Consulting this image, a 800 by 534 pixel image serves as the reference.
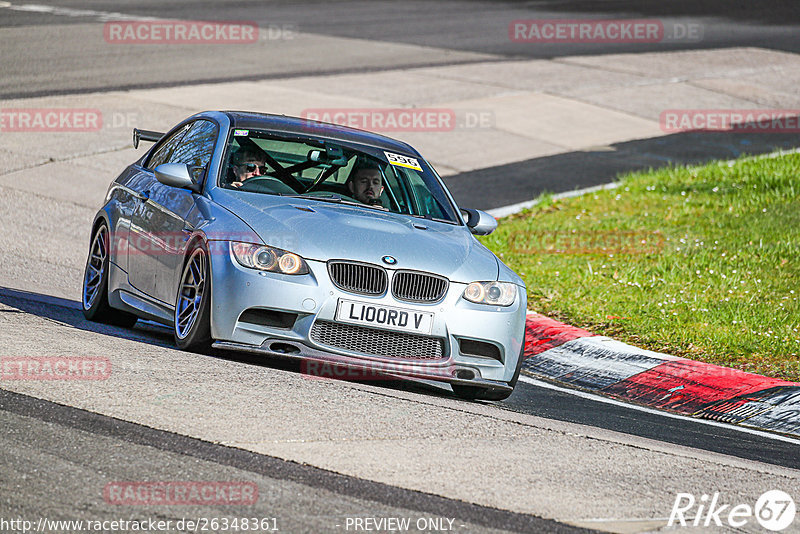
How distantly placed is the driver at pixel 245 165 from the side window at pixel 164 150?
90cm

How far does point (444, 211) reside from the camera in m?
8.34

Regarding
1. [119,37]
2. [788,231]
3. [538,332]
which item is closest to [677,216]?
[788,231]

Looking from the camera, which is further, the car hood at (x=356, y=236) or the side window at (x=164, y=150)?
the side window at (x=164, y=150)

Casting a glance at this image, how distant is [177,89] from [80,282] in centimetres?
986

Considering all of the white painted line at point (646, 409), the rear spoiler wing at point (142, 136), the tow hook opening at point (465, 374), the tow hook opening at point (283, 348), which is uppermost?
the rear spoiler wing at point (142, 136)

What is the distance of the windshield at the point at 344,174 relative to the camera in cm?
805

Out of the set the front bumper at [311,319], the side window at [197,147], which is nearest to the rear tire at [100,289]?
the side window at [197,147]


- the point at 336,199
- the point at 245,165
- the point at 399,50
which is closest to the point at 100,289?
the point at 245,165

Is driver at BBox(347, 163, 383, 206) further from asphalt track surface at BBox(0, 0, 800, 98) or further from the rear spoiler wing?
asphalt track surface at BBox(0, 0, 800, 98)

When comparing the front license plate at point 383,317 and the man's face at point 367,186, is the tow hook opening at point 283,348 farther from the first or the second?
the man's face at point 367,186

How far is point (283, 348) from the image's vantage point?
6875 millimetres

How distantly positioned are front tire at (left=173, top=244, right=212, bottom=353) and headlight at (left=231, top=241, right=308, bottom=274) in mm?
232

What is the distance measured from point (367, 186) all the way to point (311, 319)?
1.71 metres

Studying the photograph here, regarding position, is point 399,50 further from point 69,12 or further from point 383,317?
point 383,317
